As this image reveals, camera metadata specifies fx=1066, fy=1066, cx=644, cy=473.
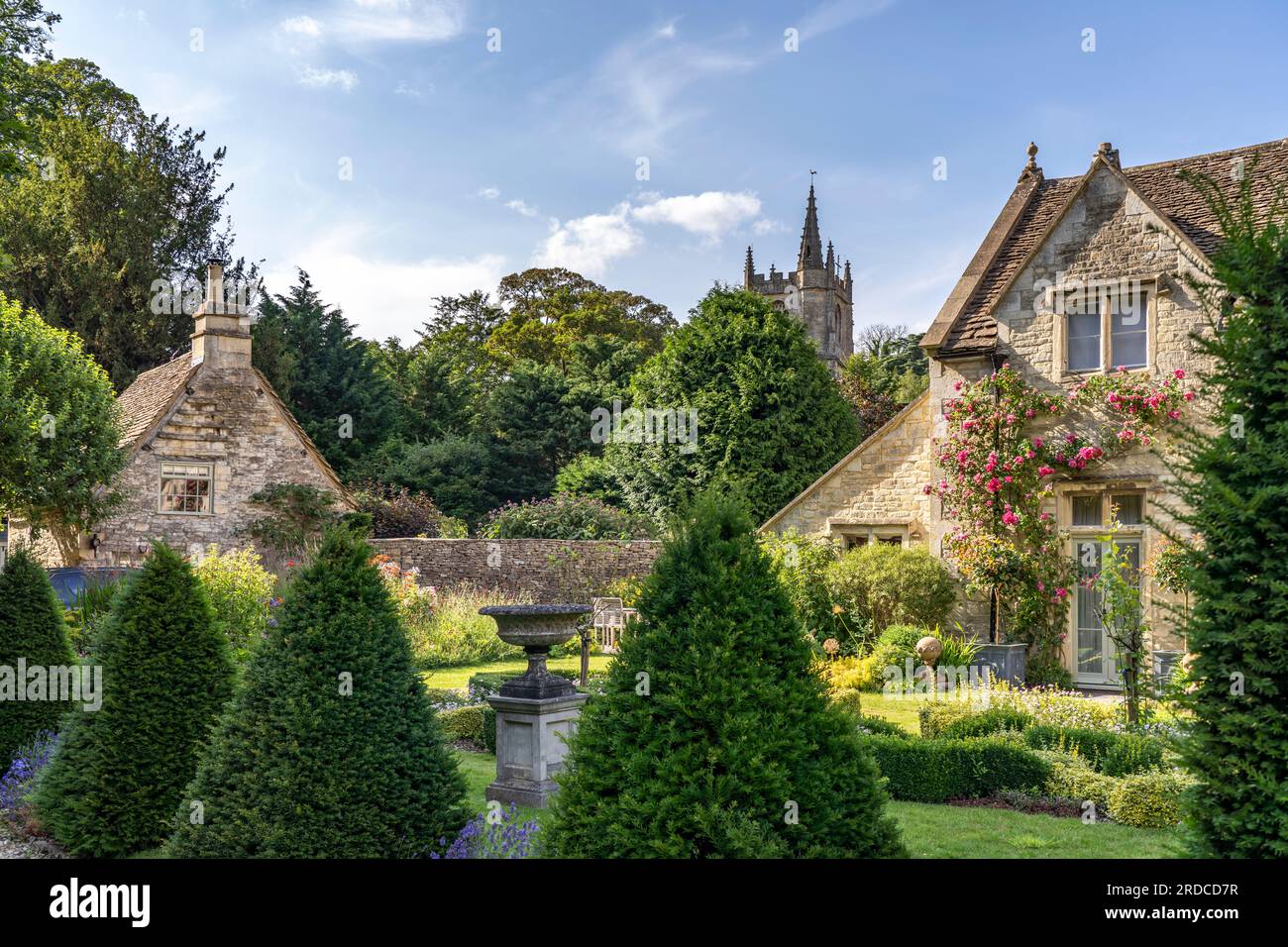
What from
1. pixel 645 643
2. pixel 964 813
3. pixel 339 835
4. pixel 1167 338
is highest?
pixel 1167 338

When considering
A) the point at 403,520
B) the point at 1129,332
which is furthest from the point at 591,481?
the point at 1129,332

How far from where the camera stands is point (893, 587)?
54.4 feet

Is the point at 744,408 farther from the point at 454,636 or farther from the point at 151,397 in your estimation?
the point at 151,397

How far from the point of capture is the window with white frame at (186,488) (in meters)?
23.4

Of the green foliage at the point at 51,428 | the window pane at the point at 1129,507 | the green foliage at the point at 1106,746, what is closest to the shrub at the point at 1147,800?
the green foliage at the point at 1106,746

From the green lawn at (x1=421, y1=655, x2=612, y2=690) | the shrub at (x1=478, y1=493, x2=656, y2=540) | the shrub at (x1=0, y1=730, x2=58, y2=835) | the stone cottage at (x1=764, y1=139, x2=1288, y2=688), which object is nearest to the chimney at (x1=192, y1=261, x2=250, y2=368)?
the shrub at (x1=478, y1=493, x2=656, y2=540)

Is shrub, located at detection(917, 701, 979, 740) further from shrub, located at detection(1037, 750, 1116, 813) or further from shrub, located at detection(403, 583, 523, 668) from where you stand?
shrub, located at detection(403, 583, 523, 668)

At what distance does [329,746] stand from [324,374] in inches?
1185

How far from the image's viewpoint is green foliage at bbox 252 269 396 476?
110 feet

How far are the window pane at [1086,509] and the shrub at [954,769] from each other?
27.0 feet

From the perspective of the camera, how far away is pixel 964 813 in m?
8.55
